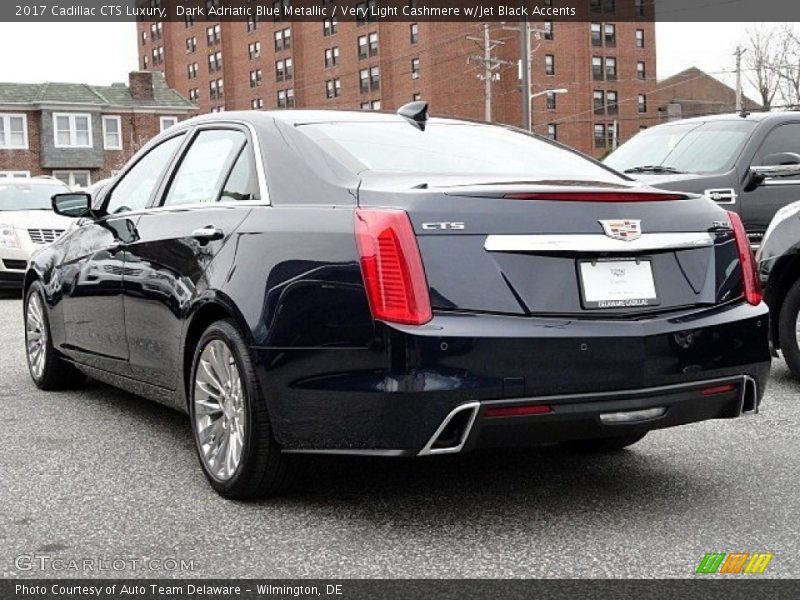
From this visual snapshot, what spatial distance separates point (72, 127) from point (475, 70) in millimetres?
25778

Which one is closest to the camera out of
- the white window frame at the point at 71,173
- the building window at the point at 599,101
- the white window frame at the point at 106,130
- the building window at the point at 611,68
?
the white window frame at the point at 71,173

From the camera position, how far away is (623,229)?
3.88 meters

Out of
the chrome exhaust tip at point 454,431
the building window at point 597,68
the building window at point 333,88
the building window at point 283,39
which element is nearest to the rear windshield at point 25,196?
the chrome exhaust tip at point 454,431

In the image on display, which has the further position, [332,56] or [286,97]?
[286,97]

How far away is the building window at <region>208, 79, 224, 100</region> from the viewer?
3519 inches

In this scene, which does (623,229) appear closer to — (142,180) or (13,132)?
(142,180)

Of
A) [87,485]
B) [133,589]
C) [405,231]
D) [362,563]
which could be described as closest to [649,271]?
[405,231]

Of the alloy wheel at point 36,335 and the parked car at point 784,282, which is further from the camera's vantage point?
the alloy wheel at point 36,335

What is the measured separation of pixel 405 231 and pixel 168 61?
320ft

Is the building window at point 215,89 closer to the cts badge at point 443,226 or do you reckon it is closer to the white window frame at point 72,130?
the white window frame at point 72,130

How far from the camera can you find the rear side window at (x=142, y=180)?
5535 millimetres

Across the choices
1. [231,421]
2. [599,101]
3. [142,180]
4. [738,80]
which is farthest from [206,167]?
[599,101]

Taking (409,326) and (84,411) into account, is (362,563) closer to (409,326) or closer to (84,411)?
(409,326)

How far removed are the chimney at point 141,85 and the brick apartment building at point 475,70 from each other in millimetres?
10661
